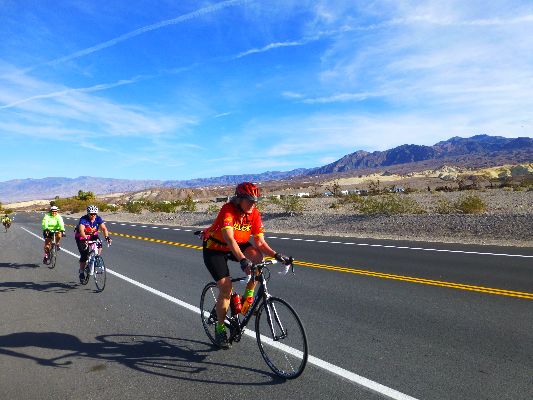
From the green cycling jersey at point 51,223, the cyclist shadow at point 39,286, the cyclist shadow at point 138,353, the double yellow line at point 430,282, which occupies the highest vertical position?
the green cycling jersey at point 51,223

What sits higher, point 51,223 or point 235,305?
point 51,223

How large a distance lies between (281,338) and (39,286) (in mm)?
8182

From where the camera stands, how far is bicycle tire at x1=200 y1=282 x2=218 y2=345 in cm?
591

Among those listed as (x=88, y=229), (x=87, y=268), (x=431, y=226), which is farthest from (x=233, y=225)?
(x=431, y=226)

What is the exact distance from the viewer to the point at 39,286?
10.8m

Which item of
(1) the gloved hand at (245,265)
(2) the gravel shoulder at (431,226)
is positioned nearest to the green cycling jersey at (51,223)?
(1) the gloved hand at (245,265)

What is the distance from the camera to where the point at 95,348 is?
19.6 ft

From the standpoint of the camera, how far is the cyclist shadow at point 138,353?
5.00 meters

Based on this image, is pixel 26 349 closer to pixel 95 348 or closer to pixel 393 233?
pixel 95 348

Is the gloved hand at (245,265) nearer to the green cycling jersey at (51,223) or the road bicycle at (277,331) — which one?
the road bicycle at (277,331)

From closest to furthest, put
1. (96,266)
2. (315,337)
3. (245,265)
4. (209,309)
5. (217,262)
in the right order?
1. (245,265)
2. (217,262)
3. (315,337)
4. (209,309)
5. (96,266)

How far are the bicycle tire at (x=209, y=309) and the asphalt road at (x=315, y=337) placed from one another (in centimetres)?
16

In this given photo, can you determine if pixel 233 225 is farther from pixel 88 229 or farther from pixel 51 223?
pixel 51 223

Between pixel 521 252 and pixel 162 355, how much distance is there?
446 inches
